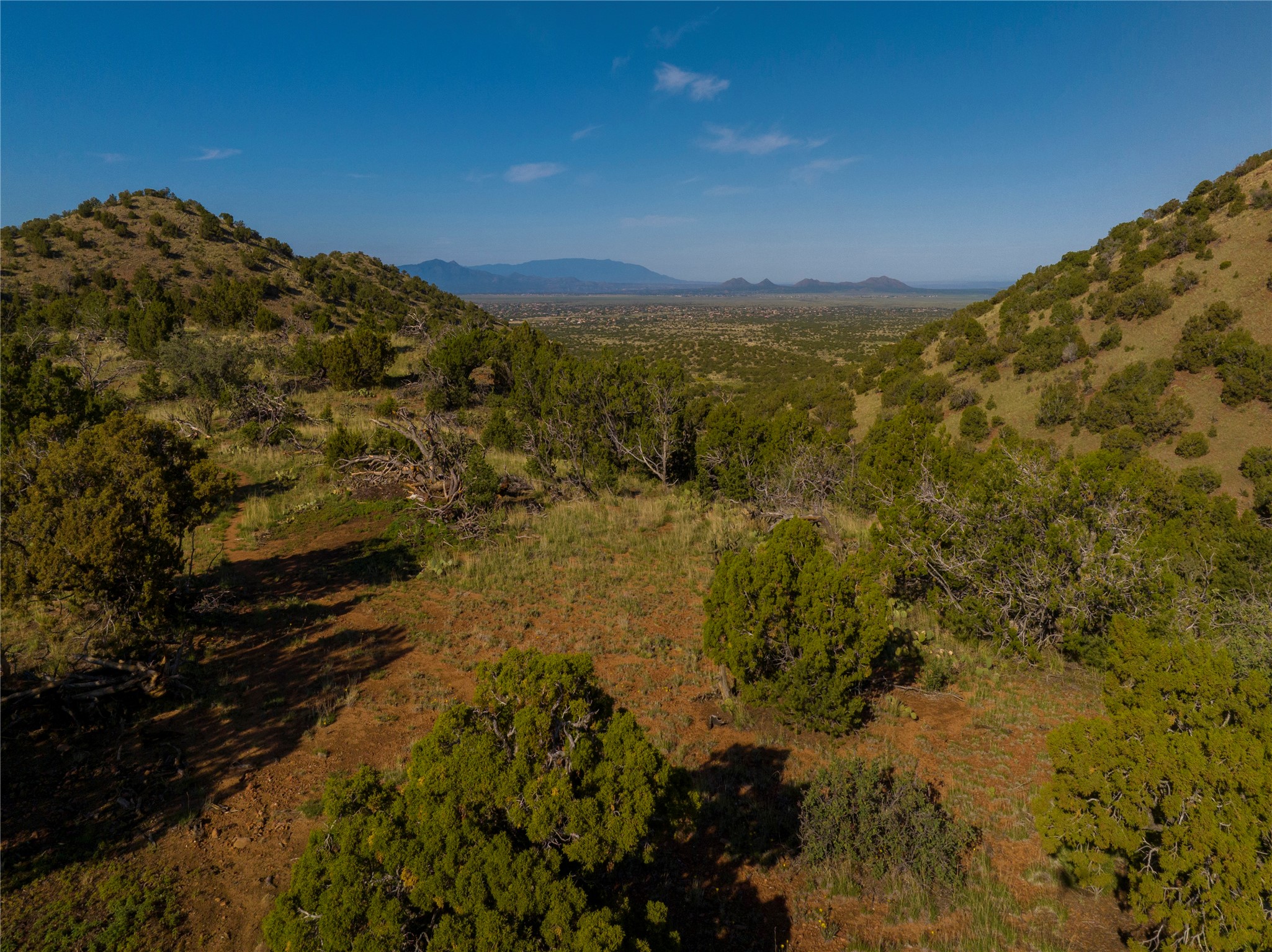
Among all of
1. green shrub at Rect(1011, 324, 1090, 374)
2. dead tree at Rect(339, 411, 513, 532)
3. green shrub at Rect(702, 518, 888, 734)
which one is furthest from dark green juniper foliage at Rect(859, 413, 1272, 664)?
green shrub at Rect(1011, 324, 1090, 374)

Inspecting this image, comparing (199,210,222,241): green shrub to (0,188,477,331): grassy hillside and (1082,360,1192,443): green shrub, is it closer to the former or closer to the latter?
(0,188,477,331): grassy hillside

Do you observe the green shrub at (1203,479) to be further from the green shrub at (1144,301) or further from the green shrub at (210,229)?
the green shrub at (210,229)

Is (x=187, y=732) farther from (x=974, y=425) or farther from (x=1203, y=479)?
(x=974, y=425)

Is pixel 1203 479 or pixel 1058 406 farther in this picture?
pixel 1058 406

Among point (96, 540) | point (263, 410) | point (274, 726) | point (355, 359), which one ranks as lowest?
point (274, 726)

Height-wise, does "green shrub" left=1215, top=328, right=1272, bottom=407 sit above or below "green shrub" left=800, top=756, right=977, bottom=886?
above

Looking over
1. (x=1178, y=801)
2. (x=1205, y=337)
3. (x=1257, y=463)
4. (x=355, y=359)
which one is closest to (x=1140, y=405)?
(x=1205, y=337)

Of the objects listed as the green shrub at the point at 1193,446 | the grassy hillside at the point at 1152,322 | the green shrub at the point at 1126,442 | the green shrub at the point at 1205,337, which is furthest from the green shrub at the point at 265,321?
the green shrub at the point at 1205,337
